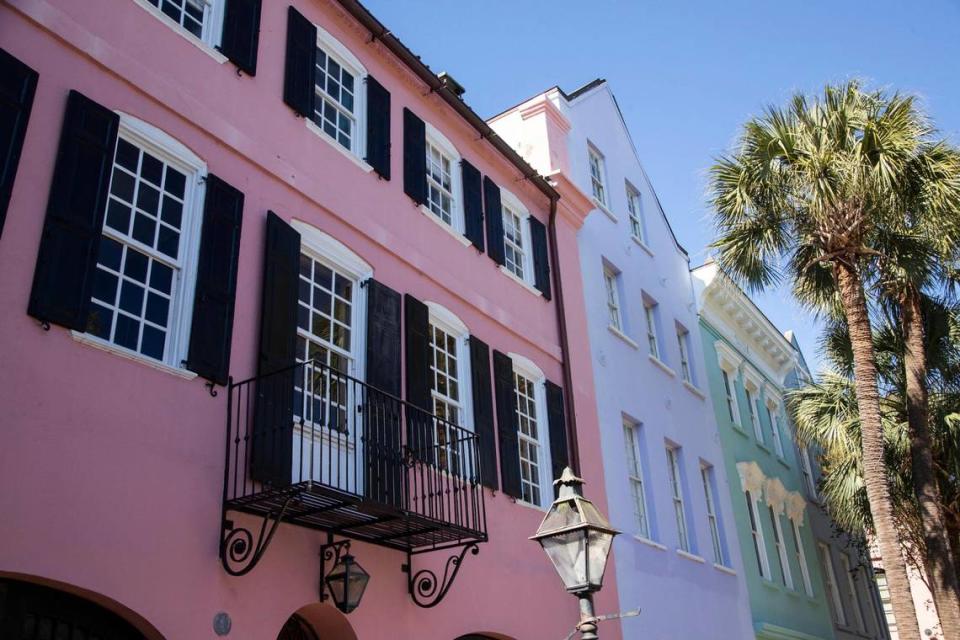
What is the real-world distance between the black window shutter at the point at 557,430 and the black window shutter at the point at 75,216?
733 centimetres

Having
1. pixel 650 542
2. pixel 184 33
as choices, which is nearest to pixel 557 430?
pixel 650 542

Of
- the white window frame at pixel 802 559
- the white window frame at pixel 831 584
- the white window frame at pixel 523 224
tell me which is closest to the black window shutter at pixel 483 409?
the white window frame at pixel 523 224

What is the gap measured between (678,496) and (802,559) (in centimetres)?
708

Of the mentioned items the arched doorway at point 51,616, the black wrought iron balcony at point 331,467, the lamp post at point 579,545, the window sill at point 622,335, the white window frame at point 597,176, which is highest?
the white window frame at point 597,176

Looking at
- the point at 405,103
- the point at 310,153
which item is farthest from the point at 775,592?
the point at 310,153

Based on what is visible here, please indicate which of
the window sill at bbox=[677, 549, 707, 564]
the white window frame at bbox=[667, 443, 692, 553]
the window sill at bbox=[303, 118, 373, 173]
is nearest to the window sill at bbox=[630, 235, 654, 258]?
the white window frame at bbox=[667, 443, 692, 553]

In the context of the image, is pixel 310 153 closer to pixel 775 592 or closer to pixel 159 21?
pixel 159 21

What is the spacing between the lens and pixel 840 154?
561 inches

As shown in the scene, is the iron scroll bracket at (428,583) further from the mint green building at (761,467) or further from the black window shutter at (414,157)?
the mint green building at (761,467)

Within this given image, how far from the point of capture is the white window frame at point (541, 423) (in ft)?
42.1

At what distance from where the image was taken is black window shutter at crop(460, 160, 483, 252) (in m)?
13.3

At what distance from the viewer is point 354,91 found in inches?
467

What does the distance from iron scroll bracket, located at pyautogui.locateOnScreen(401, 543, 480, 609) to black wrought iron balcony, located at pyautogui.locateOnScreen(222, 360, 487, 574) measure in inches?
8.3

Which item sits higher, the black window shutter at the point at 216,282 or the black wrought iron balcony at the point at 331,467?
the black window shutter at the point at 216,282
